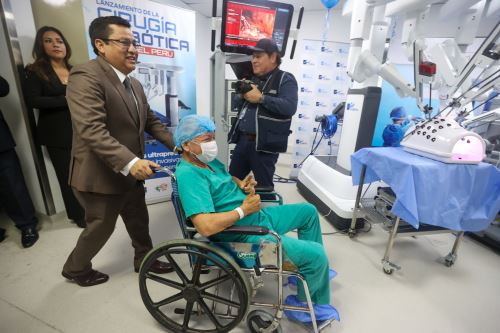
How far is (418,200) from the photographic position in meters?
1.55

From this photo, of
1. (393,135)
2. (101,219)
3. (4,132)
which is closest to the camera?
(101,219)

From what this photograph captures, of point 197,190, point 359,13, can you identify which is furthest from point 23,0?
point 359,13

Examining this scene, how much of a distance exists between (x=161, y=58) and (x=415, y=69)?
2259mm

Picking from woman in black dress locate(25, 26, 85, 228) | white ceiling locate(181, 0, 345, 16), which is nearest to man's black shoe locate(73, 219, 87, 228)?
woman in black dress locate(25, 26, 85, 228)

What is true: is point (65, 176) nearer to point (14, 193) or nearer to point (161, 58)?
→ point (14, 193)

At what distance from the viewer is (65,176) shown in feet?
6.80

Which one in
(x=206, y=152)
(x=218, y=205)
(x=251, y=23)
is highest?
(x=251, y=23)

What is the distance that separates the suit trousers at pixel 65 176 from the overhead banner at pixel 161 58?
678 millimetres

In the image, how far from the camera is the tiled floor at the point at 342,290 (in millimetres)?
1381

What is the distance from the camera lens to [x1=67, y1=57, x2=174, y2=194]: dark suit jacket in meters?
1.18

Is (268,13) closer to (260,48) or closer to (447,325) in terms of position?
(260,48)

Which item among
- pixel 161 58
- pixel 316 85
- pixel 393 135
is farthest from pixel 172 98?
pixel 393 135

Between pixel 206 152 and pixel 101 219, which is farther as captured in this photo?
pixel 101 219

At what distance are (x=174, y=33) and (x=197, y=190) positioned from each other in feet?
6.77
